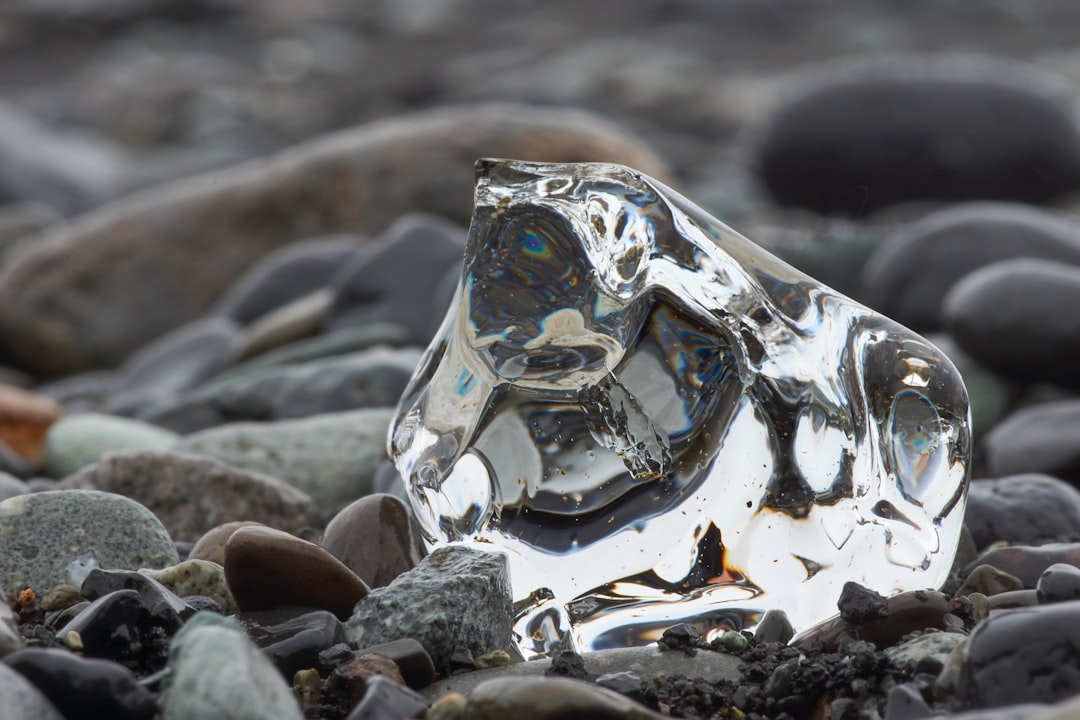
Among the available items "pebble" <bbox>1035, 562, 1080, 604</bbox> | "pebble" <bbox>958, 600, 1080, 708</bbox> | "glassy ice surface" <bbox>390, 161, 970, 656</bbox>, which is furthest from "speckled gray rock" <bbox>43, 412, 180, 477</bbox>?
"pebble" <bbox>958, 600, 1080, 708</bbox>

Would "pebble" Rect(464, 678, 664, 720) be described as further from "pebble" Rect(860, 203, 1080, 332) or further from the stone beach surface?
"pebble" Rect(860, 203, 1080, 332)

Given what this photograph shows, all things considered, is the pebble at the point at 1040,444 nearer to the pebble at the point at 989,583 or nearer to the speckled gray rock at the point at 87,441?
the pebble at the point at 989,583

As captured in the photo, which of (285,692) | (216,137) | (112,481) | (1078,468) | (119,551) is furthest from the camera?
(216,137)

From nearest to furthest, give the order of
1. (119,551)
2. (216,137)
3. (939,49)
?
(119,551) → (216,137) → (939,49)

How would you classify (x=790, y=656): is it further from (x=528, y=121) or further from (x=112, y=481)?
(x=528, y=121)

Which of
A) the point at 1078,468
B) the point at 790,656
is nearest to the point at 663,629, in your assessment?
the point at 790,656

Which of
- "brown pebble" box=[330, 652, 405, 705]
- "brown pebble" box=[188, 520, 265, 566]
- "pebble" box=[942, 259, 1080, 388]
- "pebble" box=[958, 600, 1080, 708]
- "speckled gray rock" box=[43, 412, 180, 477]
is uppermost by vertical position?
"pebble" box=[942, 259, 1080, 388]

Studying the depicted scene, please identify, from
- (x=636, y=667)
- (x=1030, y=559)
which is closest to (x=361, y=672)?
(x=636, y=667)
